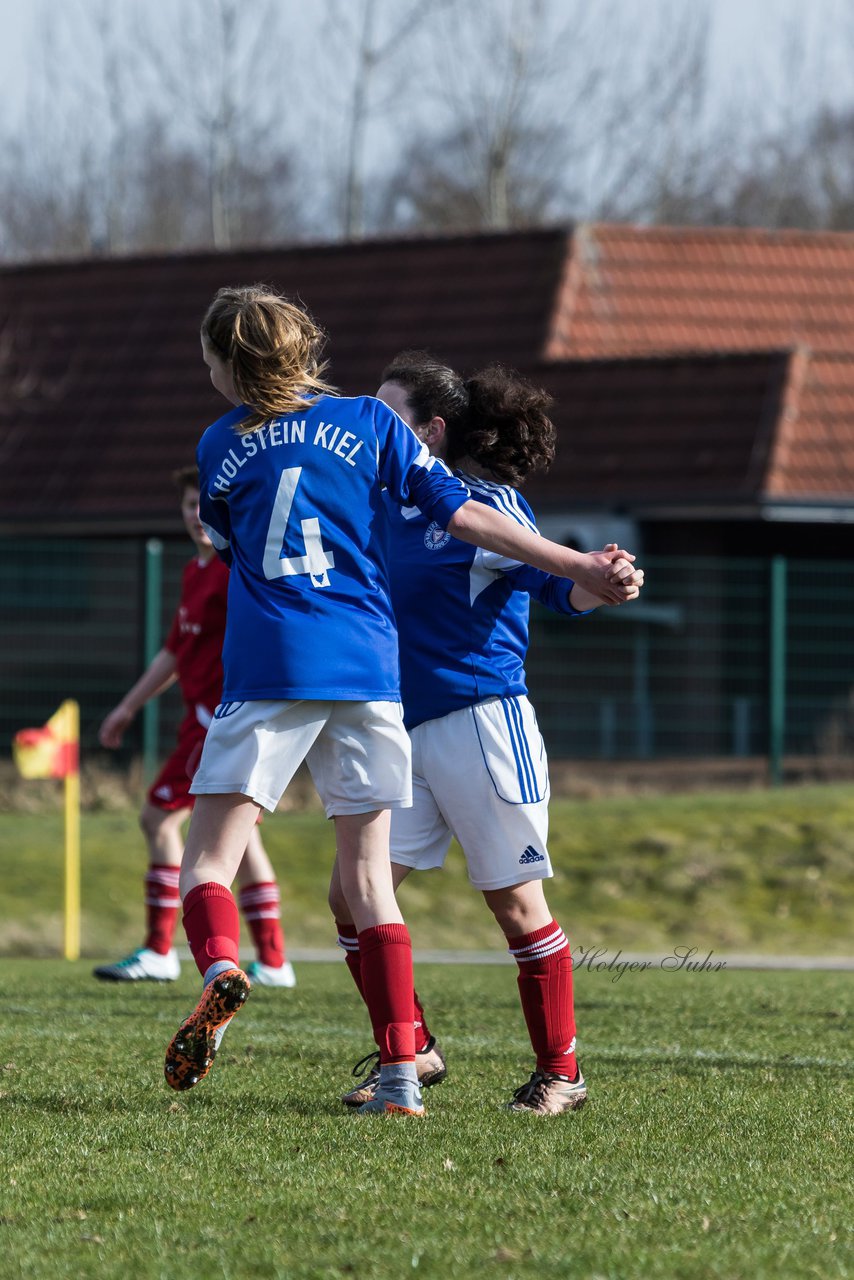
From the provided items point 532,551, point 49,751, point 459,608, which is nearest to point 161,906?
point 49,751

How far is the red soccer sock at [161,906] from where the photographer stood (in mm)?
8344

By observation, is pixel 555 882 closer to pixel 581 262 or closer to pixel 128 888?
pixel 128 888

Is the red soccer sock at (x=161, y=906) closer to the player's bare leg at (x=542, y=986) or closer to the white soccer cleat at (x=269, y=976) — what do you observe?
the white soccer cleat at (x=269, y=976)

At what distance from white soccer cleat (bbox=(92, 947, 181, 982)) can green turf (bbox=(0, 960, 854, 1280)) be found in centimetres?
170

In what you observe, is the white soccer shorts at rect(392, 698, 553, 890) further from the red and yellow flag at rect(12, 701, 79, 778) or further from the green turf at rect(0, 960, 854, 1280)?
the red and yellow flag at rect(12, 701, 79, 778)

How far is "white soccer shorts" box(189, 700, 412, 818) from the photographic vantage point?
4340 millimetres

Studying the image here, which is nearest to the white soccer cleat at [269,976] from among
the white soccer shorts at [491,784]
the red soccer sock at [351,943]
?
the red soccer sock at [351,943]

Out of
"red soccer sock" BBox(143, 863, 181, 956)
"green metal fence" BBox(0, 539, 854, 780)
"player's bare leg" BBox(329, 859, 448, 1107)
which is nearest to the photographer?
"player's bare leg" BBox(329, 859, 448, 1107)

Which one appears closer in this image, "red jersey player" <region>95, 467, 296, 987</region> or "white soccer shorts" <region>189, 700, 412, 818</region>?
"white soccer shorts" <region>189, 700, 412, 818</region>

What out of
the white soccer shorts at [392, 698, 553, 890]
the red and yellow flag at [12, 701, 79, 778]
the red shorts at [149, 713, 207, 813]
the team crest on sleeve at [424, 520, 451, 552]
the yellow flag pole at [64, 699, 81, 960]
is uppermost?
the team crest on sleeve at [424, 520, 451, 552]

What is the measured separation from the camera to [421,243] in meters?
23.0

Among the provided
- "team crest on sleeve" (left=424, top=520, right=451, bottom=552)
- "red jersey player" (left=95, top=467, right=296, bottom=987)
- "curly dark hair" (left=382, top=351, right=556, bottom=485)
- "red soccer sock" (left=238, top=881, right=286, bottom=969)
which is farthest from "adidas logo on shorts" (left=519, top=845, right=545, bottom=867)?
"red soccer sock" (left=238, top=881, right=286, bottom=969)

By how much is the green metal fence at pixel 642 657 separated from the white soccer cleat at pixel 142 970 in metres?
7.76

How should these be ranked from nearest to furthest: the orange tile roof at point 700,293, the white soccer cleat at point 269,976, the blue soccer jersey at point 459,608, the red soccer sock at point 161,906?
1. the blue soccer jersey at point 459,608
2. the white soccer cleat at point 269,976
3. the red soccer sock at point 161,906
4. the orange tile roof at point 700,293
